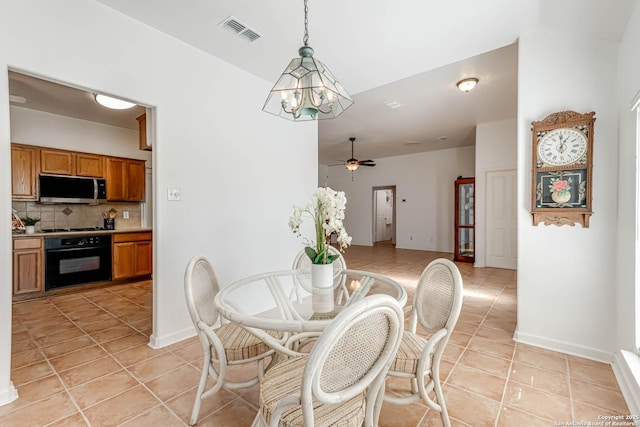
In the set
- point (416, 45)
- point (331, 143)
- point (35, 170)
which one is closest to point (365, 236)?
point (331, 143)

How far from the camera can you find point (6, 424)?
1.60 metres

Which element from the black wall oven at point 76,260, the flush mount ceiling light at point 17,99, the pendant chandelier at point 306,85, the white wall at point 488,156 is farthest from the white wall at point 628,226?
the flush mount ceiling light at point 17,99

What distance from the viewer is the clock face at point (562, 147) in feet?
7.73

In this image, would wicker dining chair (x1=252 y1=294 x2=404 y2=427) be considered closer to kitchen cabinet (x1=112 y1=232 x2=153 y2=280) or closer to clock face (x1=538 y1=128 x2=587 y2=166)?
clock face (x1=538 y1=128 x2=587 y2=166)

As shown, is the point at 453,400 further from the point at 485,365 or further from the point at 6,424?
the point at 6,424

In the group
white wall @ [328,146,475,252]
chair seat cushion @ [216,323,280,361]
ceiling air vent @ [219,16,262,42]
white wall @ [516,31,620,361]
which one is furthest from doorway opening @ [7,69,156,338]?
white wall @ [328,146,475,252]

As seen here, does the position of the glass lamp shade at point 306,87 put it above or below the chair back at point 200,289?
above

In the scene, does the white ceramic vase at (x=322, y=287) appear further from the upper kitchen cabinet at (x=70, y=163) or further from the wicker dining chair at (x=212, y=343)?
the upper kitchen cabinet at (x=70, y=163)

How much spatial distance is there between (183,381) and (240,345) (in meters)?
0.78

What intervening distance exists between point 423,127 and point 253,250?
433 centimetres

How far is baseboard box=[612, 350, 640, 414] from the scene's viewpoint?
1.68 m

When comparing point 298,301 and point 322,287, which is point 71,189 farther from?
point 322,287

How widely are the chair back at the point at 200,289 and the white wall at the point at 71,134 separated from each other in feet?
14.6

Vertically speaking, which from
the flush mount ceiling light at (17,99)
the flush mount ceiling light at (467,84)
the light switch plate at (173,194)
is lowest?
the light switch plate at (173,194)
